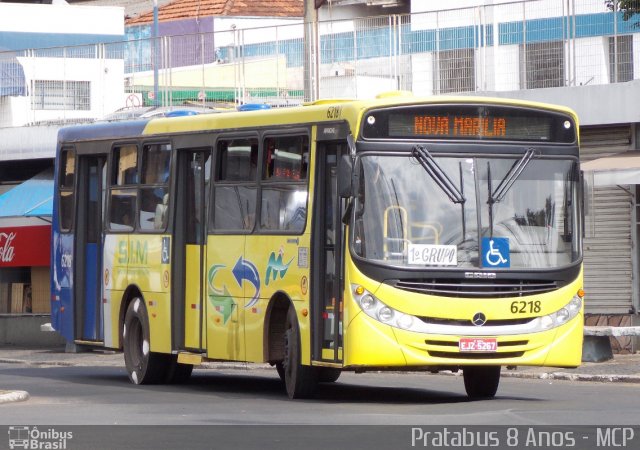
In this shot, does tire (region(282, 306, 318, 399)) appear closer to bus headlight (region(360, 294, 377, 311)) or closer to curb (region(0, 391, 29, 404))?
bus headlight (region(360, 294, 377, 311))

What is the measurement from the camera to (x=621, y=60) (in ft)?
84.9

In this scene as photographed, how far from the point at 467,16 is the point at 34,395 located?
13.5m

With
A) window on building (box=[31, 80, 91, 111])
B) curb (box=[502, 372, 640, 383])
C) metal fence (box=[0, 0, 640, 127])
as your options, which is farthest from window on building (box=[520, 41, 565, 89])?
window on building (box=[31, 80, 91, 111])

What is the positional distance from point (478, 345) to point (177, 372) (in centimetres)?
588

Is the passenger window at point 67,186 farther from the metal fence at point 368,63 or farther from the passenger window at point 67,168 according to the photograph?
the metal fence at point 368,63

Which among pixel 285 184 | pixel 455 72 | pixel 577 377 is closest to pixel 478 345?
pixel 285 184

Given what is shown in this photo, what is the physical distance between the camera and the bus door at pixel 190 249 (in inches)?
715

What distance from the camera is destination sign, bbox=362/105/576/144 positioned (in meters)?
15.4

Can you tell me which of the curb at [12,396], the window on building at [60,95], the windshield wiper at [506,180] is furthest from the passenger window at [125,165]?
the window on building at [60,95]

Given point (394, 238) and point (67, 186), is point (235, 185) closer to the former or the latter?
point (394, 238)

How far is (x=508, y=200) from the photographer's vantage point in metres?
15.5

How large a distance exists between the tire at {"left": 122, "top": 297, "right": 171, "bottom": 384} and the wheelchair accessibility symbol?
5.59 meters

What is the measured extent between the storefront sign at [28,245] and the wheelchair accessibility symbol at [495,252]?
18.4 metres
